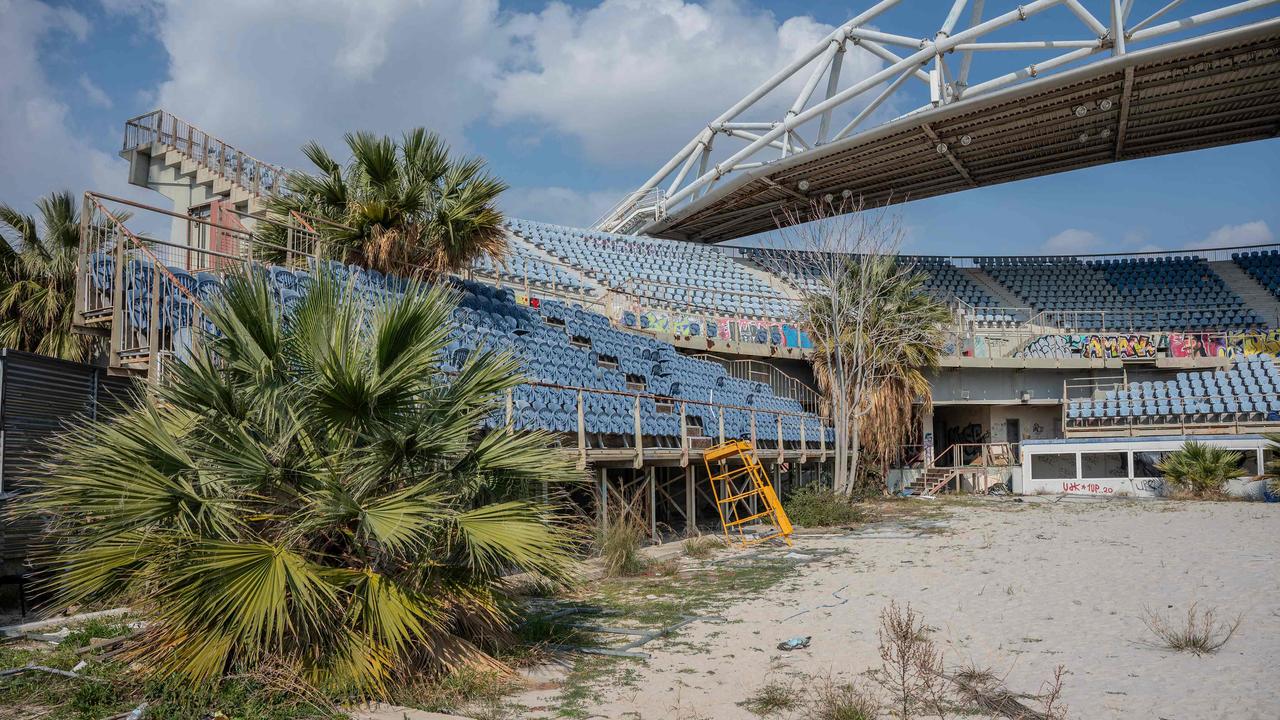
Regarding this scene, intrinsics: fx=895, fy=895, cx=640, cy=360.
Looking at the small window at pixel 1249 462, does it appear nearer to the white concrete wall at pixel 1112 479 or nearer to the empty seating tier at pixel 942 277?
the white concrete wall at pixel 1112 479

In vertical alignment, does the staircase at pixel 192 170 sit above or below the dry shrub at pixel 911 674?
above

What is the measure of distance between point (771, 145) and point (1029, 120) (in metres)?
9.30

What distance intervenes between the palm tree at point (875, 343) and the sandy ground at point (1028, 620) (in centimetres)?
850

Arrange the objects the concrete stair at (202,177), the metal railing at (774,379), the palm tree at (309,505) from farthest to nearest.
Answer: the metal railing at (774,379) → the concrete stair at (202,177) → the palm tree at (309,505)

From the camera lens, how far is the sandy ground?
6.20 meters

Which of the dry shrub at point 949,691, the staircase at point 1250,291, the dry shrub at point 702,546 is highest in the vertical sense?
the staircase at point 1250,291

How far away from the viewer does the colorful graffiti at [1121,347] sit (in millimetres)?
30625

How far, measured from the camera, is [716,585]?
36.2 feet

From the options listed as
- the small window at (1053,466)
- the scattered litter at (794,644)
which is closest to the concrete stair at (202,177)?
the scattered litter at (794,644)

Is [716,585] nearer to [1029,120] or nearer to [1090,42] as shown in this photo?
[1090,42]

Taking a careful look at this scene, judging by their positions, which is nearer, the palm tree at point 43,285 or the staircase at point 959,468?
the palm tree at point 43,285

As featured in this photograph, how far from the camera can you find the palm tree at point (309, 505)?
18.1ft

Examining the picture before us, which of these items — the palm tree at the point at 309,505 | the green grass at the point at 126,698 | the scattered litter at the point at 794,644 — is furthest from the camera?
the scattered litter at the point at 794,644

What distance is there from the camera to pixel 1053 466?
27.5 m
